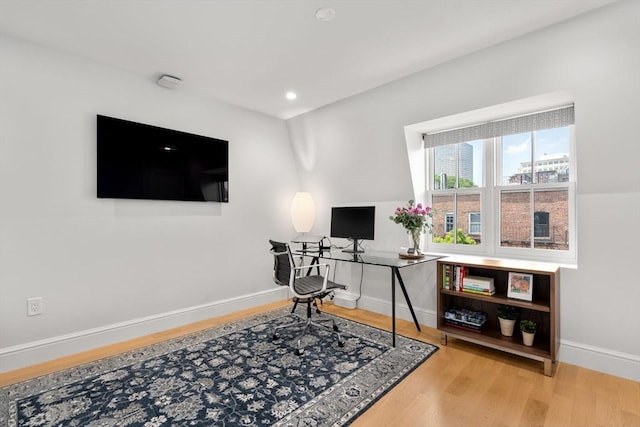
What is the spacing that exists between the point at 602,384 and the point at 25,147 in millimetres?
4603

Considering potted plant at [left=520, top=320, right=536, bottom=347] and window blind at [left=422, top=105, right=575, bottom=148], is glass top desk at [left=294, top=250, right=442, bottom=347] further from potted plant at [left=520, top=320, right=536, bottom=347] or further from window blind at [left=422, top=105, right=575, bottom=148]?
window blind at [left=422, top=105, right=575, bottom=148]

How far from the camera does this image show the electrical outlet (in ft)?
7.99

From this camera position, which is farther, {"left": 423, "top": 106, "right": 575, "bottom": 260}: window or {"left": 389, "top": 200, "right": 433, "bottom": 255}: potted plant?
{"left": 389, "top": 200, "right": 433, "bottom": 255}: potted plant

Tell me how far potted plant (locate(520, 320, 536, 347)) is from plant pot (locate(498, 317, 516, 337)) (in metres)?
0.11

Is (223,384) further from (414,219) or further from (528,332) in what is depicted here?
(528,332)

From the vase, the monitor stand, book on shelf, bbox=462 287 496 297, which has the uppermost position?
→ the vase

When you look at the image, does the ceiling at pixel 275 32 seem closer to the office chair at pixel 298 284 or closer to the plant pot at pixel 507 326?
the office chair at pixel 298 284

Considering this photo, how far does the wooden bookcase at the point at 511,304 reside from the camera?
2.26m

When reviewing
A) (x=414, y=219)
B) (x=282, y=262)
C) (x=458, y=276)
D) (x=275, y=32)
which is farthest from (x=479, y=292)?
(x=275, y=32)

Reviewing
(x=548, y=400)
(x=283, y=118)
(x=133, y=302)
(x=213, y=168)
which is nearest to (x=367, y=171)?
(x=283, y=118)

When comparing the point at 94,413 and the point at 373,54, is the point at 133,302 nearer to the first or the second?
the point at 94,413

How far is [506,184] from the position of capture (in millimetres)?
2936

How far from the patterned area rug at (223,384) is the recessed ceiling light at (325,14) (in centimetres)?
253

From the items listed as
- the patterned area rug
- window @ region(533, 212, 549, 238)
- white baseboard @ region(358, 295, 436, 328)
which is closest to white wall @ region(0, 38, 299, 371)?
the patterned area rug
